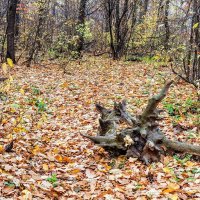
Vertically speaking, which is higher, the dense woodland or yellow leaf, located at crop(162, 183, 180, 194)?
the dense woodland

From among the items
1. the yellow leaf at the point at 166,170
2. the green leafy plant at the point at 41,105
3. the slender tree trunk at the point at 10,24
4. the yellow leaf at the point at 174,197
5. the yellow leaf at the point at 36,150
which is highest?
the slender tree trunk at the point at 10,24

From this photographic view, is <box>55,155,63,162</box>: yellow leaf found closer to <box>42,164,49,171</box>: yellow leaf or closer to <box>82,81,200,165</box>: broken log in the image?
<box>42,164,49,171</box>: yellow leaf

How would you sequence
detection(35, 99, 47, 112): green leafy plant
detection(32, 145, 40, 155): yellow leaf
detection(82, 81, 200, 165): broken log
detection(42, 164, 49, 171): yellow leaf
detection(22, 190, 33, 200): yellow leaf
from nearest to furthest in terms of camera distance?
1. detection(22, 190, 33, 200): yellow leaf
2. detection(42, 164, 49, 171): yellow leaf
3. detection(82, 81, 200, 165): broken log
4. detection(32, 145, 40, 155): yellow leaf
5. detection(35, 99, 47, 112): green leafy plant

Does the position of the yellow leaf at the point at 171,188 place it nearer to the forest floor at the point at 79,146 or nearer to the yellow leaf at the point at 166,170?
the forest floor at the point at 79,146

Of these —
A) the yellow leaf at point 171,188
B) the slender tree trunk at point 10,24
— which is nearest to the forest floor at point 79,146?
the yellow leaf at point 171,188

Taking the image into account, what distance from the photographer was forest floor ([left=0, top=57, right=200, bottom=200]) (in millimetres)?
4613

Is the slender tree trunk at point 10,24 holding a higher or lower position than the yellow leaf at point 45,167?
higher

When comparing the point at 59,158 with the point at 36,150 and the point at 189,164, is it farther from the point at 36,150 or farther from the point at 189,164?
the point at 189,164

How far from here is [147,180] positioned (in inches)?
197

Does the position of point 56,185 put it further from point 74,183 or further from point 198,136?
point 198,136

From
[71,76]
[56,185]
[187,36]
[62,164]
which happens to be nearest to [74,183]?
[56,185]

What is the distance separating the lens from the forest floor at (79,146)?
15.1 ft

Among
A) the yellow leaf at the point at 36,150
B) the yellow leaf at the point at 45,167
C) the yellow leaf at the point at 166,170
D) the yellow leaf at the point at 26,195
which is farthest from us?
the yellow leaf at the point at 36,150

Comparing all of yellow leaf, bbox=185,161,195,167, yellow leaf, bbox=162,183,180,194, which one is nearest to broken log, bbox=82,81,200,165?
yellow leaf, bbox=185,161,195,167
